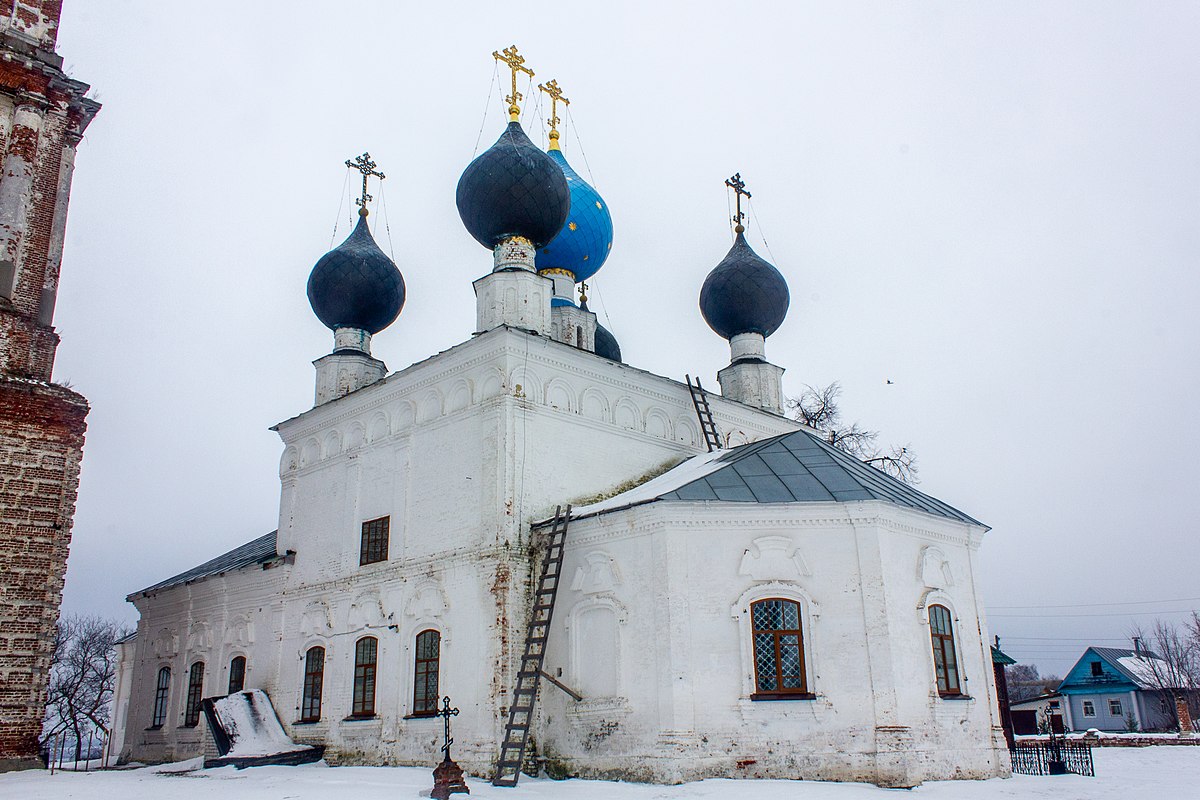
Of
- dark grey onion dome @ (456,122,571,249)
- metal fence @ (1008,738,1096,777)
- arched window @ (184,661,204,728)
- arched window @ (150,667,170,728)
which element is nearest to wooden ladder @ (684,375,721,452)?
dark grey onion dome @ (456,122,571,249)

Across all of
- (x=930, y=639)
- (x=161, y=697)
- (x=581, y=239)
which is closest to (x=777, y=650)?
(x=930, y=639)

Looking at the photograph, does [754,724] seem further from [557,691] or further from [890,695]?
[557,691]

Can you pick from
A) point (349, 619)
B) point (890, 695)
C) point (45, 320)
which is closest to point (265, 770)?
point (349, 619)

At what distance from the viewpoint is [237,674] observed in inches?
622

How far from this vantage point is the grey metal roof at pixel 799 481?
11297mm

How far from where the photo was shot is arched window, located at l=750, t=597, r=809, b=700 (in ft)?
34.9

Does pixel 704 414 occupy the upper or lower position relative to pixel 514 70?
lower

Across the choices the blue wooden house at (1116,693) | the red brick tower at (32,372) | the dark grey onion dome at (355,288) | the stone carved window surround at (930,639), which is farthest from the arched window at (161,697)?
the blue wooden house at (1116,693)

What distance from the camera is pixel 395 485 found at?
1400cm

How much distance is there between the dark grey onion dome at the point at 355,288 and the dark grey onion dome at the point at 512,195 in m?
2.74

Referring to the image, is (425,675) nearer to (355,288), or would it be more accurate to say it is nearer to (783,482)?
(783,482)

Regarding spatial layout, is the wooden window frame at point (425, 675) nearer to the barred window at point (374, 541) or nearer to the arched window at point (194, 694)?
the barred window at point (374, 541)

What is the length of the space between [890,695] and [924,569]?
168 centimetres

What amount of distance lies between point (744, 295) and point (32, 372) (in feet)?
33.9
